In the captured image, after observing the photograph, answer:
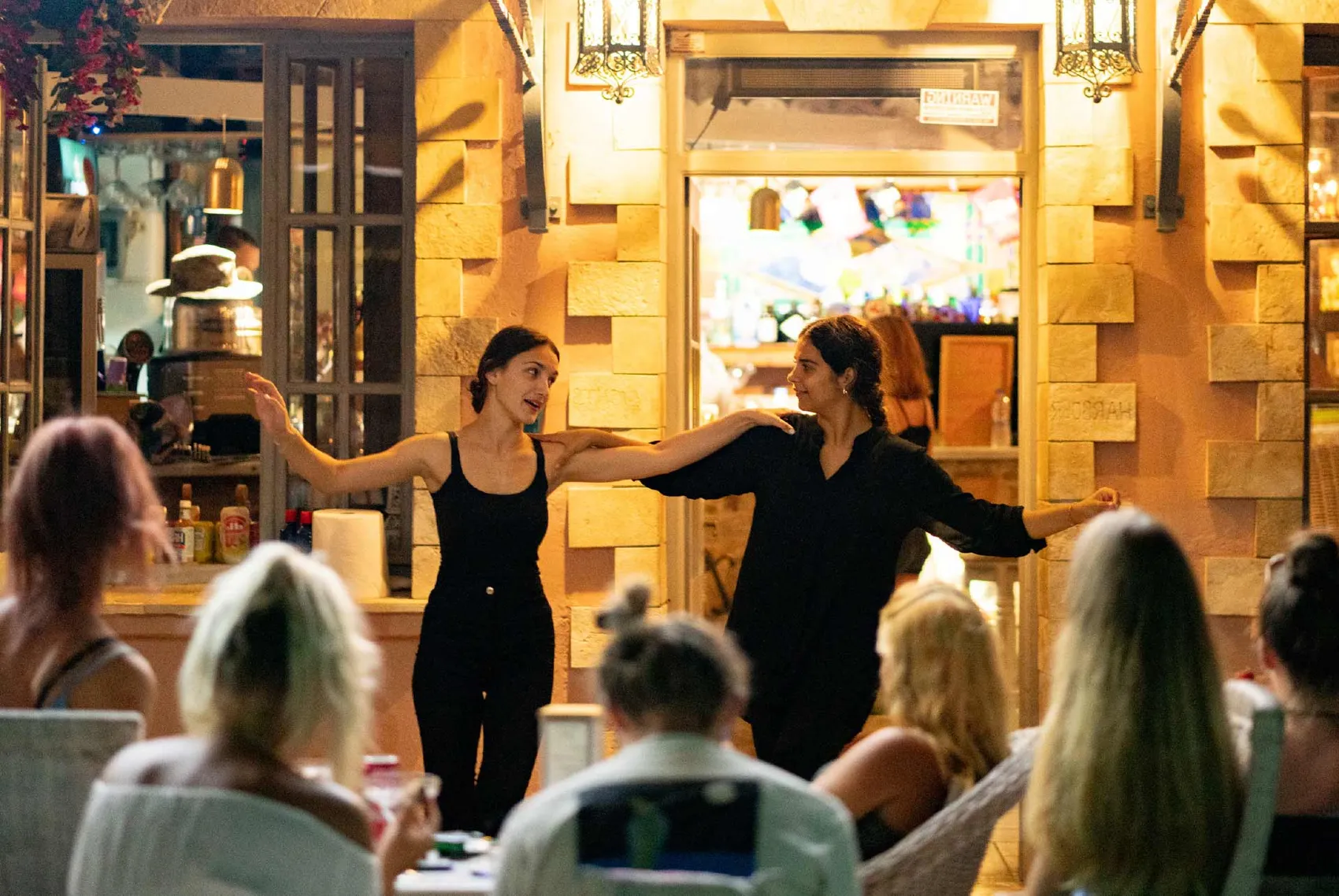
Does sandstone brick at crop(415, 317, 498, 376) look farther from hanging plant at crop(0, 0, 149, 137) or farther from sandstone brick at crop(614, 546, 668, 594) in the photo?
hanging plant at crop(0, 0, 149, 137)

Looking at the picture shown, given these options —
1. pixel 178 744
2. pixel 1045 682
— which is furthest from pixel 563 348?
pixel 178 744

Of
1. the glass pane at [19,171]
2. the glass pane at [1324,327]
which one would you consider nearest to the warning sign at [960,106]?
the glass pane at [1324,327]

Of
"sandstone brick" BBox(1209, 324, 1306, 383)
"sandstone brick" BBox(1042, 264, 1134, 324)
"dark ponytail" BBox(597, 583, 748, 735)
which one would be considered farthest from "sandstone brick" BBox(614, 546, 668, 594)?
"dark ponytail" BBox(597, 583, 748, 735)

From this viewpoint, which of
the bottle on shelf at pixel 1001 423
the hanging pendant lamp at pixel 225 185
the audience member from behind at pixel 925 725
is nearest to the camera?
the audience member from behind at pixel 925 725

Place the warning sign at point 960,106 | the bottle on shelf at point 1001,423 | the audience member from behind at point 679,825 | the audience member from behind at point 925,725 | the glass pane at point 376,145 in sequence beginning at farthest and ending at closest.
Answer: the bottle on shelf at point 1001,423 < the glass pane at point 376,145 < the warning sign at point 960,106 < the audience member from behind at point 925,725 < the audience member from behind at point 679,825

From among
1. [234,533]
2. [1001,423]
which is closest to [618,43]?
[234,533]

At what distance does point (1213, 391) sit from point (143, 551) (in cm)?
330

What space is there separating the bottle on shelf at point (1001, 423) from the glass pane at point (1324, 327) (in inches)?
69.4

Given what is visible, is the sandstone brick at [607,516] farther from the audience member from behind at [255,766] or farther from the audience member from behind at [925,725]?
the audience member from behind at [255,766]

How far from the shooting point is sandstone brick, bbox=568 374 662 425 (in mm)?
4742

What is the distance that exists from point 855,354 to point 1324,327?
190 centimetres

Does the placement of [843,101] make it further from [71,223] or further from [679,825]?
[679,825]

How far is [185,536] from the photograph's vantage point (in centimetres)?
517

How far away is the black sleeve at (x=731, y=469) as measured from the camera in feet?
12.6
